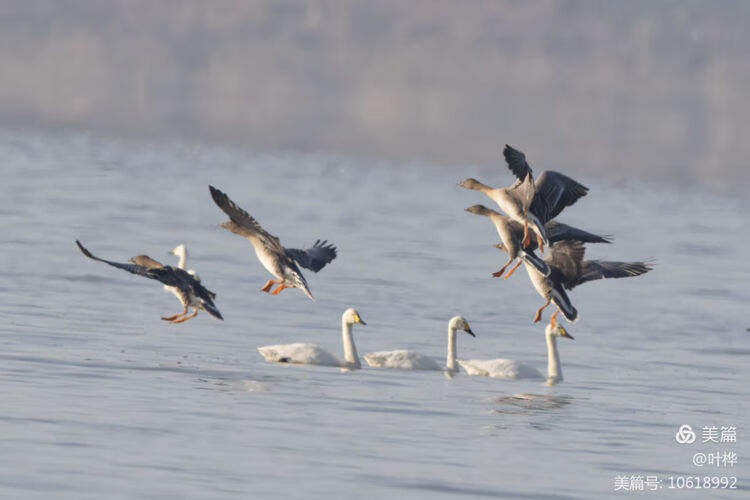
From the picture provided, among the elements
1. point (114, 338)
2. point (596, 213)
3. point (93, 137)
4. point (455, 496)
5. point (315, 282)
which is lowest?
point (455, 496)

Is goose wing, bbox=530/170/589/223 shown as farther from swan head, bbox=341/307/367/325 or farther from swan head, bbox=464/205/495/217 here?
swan head, bbox=341/307/367/325

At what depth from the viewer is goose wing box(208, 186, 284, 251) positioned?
20.3 metres

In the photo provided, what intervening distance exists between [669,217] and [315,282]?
29491mm

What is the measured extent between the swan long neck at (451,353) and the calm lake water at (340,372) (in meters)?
0.89

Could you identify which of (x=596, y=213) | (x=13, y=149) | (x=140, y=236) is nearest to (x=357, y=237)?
(x=140, y=236)

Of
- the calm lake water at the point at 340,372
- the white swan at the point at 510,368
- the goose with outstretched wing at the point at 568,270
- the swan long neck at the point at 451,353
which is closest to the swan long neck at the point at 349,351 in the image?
the calm lake water at the point at 340,372

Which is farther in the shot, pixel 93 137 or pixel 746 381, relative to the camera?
pixel 93 137

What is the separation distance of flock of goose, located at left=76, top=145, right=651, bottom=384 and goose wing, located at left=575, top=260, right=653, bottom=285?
12 millimetres

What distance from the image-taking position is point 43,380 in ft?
63.8

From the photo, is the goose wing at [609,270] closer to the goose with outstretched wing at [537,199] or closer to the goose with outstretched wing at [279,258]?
the goose with outstretched wing at [537,199]

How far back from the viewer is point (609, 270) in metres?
21.9

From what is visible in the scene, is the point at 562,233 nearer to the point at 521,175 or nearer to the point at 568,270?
the point at 568,270

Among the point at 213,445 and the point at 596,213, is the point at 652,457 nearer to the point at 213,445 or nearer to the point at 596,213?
the point at 213,445

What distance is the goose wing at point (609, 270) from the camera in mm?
21781
